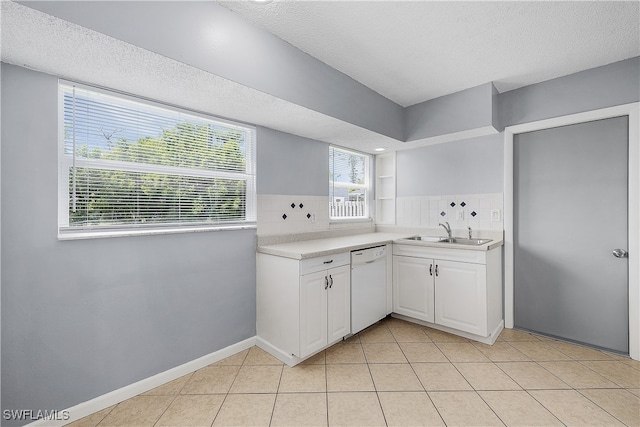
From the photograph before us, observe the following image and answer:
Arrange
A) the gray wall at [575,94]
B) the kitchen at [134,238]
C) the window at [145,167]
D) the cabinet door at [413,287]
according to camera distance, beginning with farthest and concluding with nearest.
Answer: the cabinet door at [413,287]
the gray wall at [575,94]
the window at [145,167]
the kitchen at [134,238]

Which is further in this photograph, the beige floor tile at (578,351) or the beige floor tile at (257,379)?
the beige floor tile at (578,351)

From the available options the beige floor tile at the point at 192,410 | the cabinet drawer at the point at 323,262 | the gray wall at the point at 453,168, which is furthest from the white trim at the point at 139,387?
the gray wall at the point at 453,168

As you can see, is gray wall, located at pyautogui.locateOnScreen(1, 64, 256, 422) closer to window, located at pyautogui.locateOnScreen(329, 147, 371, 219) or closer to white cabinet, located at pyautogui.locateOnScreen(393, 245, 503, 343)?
window, located at pyautogui.locateOnScreen(329, 147, 371, 219)

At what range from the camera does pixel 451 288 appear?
2.70m

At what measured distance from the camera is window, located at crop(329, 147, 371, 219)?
11.4 feet

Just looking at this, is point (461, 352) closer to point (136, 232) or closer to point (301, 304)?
point (301, 304)

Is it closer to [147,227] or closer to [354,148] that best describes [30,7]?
[147,227]

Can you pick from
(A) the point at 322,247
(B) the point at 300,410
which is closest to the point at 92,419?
(B) the point at 300,410

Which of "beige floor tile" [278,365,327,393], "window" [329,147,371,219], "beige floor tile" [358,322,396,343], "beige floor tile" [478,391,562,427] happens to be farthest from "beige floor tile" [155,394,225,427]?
"window" [329,147,371,219]

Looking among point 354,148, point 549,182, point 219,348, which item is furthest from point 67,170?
point 549,182

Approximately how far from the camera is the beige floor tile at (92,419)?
5.33 ft

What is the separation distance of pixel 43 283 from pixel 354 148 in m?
3.12

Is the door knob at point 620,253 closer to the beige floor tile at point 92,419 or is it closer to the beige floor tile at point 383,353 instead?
the beige floor tile at point 383,353

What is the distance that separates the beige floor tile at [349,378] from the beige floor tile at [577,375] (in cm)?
143
